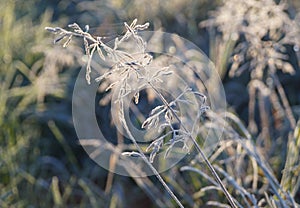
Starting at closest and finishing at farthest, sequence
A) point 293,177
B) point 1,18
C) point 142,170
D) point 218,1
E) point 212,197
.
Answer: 1. point 293,177
2. point 212,197
3. point 142,170
4. point 1,18
5. point 218,1

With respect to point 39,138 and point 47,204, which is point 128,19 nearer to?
point 39,138

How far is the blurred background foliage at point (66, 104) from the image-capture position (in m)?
1.68

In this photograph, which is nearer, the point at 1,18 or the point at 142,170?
the point at 142,170

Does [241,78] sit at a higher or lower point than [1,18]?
lower

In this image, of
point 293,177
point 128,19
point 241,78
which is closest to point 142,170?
point 293,177

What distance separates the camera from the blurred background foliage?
5.52ft

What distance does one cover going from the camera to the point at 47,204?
171cm

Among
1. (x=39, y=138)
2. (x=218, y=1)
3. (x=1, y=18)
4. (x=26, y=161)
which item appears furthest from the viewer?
(x=218, y=1)

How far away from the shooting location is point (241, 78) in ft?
7.16

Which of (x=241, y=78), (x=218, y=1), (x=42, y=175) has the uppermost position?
(x=218, y=1)

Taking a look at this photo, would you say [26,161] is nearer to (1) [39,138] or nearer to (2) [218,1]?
(1) [39,138]

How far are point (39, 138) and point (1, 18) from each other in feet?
1.83

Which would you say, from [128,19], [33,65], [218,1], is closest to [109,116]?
[33,65]

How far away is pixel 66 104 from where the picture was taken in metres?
2.20
